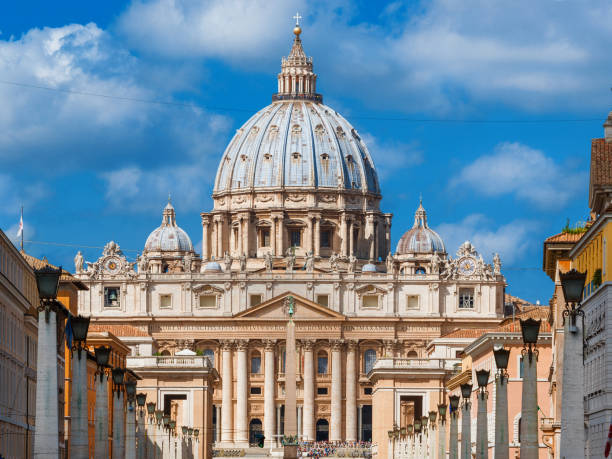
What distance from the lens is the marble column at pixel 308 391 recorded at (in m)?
175

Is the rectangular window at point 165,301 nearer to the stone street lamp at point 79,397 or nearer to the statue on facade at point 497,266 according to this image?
the statue on facade at point 497,266

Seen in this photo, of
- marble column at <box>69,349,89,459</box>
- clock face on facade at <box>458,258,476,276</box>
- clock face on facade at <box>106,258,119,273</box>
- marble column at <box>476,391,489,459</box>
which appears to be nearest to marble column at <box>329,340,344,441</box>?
clock face on facade at <box>458,258,476,276</box>

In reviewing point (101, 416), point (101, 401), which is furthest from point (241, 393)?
point (101, 401)

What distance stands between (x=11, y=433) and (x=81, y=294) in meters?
117

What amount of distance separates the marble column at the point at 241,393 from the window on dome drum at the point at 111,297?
489 inches

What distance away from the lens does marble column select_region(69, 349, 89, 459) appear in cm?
4609

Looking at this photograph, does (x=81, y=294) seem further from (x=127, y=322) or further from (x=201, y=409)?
(x=201, y=409)

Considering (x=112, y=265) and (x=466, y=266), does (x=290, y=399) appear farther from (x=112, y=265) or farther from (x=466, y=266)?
(x=112, y=265)

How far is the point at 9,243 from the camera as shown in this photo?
6469 centimetres

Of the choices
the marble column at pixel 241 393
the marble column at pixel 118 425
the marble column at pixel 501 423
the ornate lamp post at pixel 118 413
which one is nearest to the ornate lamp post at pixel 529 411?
the marble column at pixel 501 423

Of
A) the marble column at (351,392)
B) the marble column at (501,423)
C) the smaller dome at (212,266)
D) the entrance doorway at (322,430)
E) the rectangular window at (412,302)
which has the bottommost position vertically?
the marble column at (501,423)

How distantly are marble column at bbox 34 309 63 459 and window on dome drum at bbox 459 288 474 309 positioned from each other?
14165 centimetres

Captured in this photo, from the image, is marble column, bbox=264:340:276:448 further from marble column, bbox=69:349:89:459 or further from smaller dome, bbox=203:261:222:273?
marble column, bbox=69:349:89:459

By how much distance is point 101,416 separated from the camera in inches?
2116
